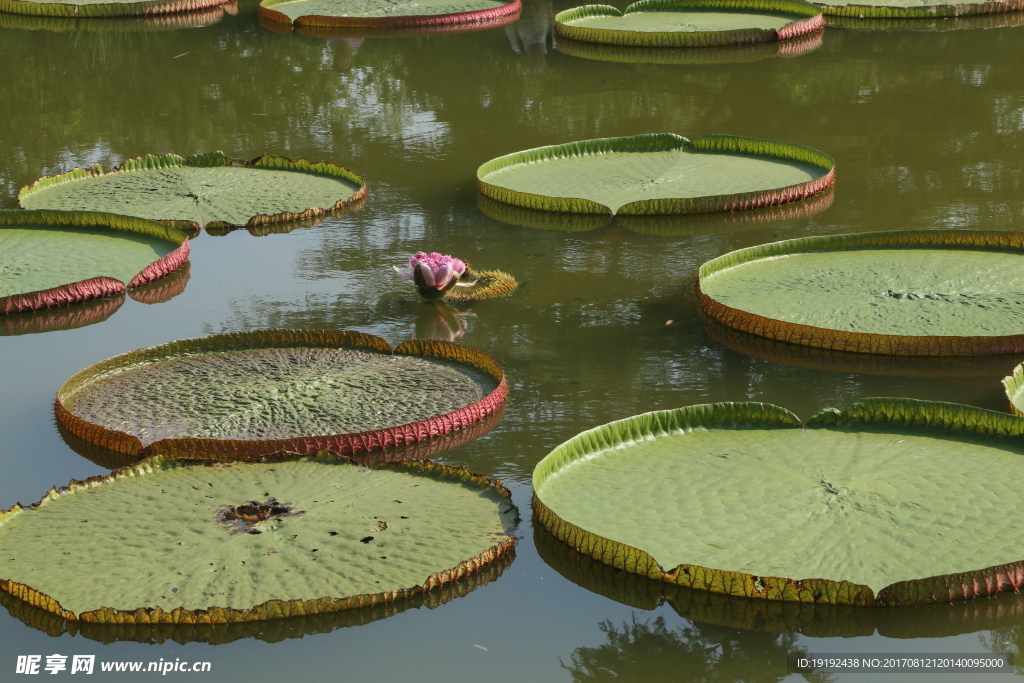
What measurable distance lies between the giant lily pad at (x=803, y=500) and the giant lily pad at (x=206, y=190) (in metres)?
2.96

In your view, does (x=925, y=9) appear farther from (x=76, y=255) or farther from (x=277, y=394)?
(x=277, y=394)

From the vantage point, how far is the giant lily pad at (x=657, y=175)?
224 inches

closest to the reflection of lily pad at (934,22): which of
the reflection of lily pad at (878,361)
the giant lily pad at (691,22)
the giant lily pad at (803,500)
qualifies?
→ the giant lily pad at (691,22)

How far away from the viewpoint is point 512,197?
19.3 feet

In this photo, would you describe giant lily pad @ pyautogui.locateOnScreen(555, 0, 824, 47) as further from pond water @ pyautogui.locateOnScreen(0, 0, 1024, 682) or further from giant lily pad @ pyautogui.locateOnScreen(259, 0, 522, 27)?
giant lily pad @ pyautogui.locateOnScreen(259, 0, 522, 27)

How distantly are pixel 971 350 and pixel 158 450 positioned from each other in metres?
2.59

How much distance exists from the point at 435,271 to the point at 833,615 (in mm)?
2425

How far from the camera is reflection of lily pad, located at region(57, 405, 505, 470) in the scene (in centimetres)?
346

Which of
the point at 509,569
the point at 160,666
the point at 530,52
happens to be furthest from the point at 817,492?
the point at 530,52

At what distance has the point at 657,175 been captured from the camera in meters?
6.11

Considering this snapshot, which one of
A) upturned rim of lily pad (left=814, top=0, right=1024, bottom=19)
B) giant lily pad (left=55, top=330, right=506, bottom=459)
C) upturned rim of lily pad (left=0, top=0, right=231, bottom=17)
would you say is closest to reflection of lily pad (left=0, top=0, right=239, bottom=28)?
upturned rim of lily pad (left=0, top=0, right=231, bottom=17)

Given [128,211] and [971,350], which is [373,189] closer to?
[128,211]

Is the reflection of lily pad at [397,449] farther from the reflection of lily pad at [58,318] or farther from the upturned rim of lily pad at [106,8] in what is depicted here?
the upturned rim of lily pad at [106,8]

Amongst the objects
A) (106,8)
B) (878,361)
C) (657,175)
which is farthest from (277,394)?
(106,8)
